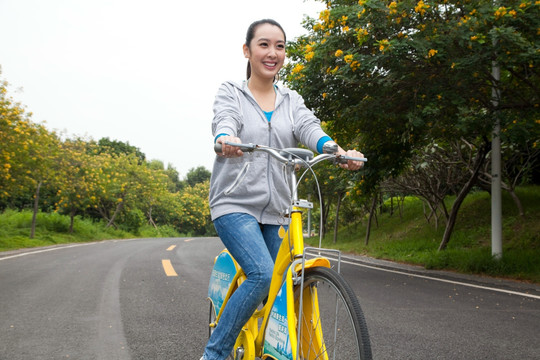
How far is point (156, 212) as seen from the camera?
4931cm

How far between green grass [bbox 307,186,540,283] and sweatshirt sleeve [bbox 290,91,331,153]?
25.3 feet

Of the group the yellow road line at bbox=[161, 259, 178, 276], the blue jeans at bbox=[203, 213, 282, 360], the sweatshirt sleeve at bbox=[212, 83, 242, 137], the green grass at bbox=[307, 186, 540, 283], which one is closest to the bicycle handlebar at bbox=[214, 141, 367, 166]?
the sweatshirt sleeve at bbox=[212, 83, 242, 137]

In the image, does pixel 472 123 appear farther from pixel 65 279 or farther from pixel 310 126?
pixel 65 279

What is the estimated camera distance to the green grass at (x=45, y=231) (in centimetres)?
1834

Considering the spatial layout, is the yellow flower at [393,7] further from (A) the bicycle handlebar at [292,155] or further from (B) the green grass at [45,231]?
(B) the green grass at [45,231]

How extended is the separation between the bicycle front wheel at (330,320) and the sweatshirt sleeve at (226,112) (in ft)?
2.65

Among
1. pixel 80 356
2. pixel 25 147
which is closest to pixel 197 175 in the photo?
pixel 25 147

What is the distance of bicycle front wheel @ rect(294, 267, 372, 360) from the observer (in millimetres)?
1844

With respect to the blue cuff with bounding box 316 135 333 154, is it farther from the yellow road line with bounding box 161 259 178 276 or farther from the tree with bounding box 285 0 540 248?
the yellow road line with bounding box 161 259 178 276

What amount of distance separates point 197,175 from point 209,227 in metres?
28.9

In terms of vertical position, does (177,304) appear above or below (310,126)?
below

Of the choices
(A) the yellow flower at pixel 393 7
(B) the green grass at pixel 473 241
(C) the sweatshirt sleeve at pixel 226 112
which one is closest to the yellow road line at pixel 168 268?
(A) the yellow flower at pixel 393 7

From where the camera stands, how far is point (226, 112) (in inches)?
98.8

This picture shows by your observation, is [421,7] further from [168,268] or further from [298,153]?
[168,268]
